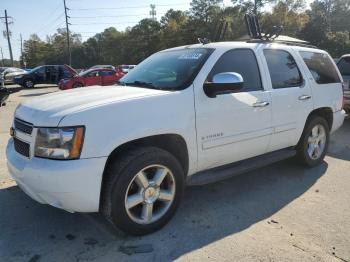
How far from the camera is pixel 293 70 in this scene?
5.00m

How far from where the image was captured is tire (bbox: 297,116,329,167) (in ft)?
17.3

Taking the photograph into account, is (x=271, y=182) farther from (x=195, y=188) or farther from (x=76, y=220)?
(x=76, y=220)

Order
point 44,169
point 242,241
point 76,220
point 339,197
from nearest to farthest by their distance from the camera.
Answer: point 44,169
point 242,241
point 76,220
point 339,197

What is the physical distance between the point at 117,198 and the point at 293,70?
10.0ft

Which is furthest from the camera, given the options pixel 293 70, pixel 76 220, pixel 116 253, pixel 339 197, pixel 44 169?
pixel 293 70

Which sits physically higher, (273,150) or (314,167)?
(273,150)

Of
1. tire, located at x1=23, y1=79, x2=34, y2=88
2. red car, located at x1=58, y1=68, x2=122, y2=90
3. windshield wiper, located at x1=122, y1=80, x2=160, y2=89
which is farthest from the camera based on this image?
tire, located at x1=23, y1=79, x2=34, y2=88

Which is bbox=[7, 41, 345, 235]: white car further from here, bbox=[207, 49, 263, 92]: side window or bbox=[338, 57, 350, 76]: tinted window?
bbox=[338, 57, 350, 76]: tinted window

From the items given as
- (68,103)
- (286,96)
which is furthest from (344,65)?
(68,103)

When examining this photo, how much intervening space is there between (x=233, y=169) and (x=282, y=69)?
5.06 ft

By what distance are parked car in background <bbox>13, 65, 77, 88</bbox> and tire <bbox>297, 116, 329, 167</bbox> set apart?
21870mm

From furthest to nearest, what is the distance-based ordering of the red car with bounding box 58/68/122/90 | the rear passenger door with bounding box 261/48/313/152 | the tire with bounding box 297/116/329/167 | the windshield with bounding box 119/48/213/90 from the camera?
the red car with bounding box 58/68/122/90, the tire with bounding box 297/116/329/167, the rear passenger door with bounding box 261/48/313/152, the windshield with bounding box 119/48/213/90

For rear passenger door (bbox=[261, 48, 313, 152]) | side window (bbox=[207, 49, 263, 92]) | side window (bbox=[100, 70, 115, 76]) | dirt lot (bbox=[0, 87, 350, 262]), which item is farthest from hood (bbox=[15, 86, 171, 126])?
side window (bbox=[100, 70, 115, 76])

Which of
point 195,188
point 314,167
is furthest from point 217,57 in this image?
point 314,167
